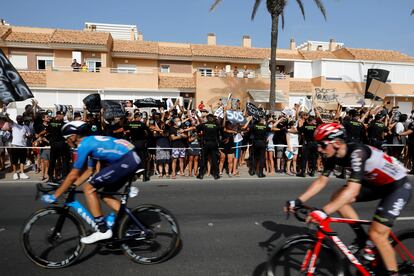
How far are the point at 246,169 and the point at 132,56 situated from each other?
883 inches

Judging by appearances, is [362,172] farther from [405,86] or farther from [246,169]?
[405,86]

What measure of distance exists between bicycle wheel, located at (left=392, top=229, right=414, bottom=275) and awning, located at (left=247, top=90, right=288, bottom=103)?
975 inches

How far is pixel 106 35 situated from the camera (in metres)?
30.0

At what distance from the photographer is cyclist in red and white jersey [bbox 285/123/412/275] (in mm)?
3527

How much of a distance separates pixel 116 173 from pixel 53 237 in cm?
119

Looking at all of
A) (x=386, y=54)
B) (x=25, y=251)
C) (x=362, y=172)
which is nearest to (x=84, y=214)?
(x=25, y=251)

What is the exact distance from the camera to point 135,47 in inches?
1250

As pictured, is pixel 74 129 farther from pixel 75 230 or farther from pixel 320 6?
pixel 320 6

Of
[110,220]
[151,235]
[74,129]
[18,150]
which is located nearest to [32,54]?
[18,150]

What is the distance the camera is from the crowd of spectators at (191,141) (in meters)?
10.5

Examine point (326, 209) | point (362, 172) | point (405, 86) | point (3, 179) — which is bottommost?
point (3, 179)

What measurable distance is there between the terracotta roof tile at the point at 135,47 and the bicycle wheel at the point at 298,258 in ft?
97.6

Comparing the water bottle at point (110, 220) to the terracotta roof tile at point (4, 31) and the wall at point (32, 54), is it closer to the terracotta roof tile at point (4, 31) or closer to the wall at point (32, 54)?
the wall at point (32, 54)

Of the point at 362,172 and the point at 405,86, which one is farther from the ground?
the point at 405,86
